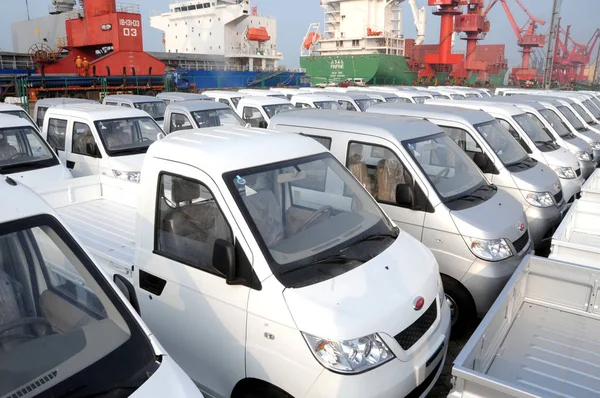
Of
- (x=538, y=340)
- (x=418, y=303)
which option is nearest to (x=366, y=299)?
(x=418, y=303)

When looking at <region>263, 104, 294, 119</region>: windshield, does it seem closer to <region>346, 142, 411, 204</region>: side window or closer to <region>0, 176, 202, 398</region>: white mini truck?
<region>346, 142, 411, 204</region>: side window

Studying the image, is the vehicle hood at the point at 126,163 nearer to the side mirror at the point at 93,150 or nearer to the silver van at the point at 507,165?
the side mirror at the point at 93,150

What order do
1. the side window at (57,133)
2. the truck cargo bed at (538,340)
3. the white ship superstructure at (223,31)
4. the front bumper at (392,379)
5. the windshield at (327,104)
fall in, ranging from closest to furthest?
the truck cargo bed at (538,340) < the front bumper at (392,379) < the side window at (57,133) < the windshield at (327,104) < the white ship superstructure at (223,31)

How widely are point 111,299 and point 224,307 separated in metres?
0.86

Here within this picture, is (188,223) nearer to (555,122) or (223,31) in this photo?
(555,122)

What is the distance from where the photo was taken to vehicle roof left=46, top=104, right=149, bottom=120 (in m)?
7.87

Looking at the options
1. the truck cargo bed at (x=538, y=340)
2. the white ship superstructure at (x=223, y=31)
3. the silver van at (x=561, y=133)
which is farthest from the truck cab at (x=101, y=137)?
the white ship superstructure at (x=223, y=31)

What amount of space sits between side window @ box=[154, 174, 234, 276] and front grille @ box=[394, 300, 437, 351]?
1241mm

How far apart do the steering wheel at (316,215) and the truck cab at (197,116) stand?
23.1 ft

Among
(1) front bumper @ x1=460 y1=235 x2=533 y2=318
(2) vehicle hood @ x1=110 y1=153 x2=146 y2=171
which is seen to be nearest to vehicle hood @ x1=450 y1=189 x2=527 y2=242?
(1) front bumper @ x1=460 y1=235 x2=533 y2=318

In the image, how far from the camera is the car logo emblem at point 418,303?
9.03 feet

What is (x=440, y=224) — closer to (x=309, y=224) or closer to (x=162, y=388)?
(x=309, y=224)

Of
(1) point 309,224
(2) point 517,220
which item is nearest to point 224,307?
(1) point 309,224

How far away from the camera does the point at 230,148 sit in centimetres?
319
